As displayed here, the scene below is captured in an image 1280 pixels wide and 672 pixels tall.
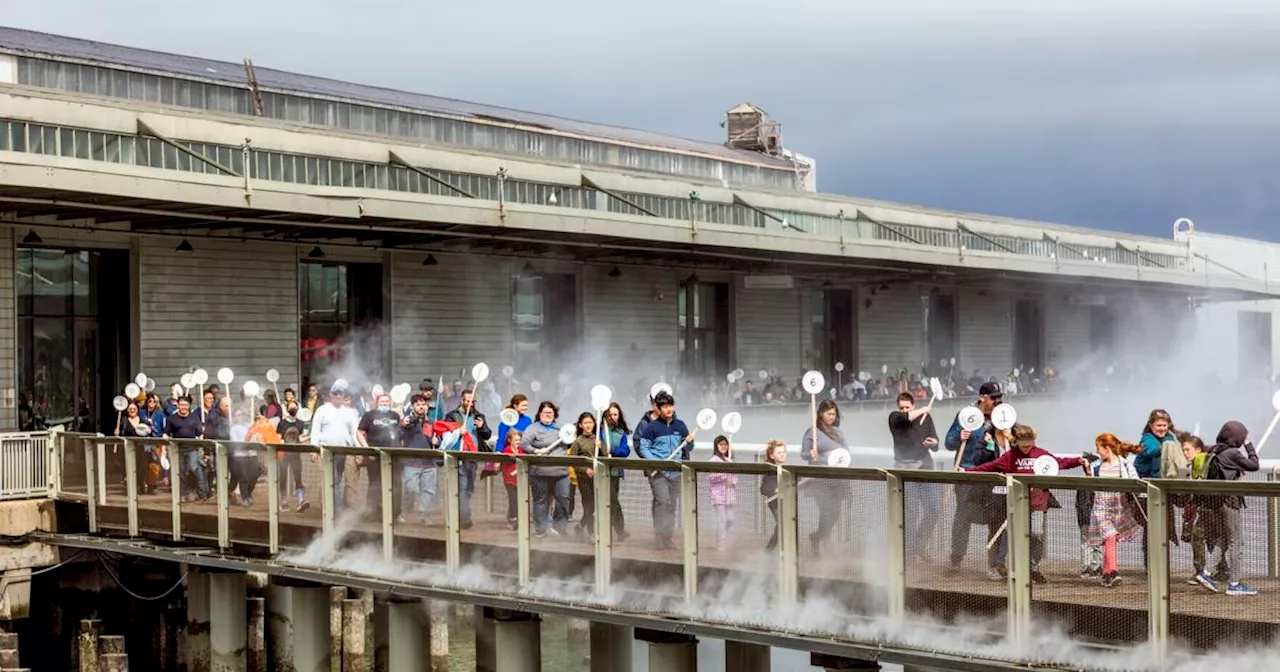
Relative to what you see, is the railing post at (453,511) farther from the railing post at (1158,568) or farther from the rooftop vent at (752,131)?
the rooftop vent at (752,131)

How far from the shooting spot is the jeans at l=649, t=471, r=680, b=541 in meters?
13.8

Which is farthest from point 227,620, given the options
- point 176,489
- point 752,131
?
point 752,131

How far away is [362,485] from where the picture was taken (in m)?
16.9

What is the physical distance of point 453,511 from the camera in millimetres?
15812

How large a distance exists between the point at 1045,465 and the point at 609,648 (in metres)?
5.86

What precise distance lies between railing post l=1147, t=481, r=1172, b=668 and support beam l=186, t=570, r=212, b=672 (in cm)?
1357

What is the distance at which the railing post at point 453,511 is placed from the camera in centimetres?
1581

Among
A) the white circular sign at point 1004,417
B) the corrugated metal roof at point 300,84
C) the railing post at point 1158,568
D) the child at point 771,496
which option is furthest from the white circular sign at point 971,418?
the corrugated metal roof at point 300,84

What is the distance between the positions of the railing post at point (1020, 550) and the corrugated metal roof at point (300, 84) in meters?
27.6

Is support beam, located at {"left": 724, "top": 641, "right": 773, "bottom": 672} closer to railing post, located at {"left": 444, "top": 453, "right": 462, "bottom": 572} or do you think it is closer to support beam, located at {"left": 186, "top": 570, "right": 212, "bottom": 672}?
railing post, located at {"left": 444, "top": 453, "right": 462, "bottom": 572}

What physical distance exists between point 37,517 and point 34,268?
6.95 m

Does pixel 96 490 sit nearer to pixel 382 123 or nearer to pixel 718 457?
pixel 718 457

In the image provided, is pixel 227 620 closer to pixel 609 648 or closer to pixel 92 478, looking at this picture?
pixel 92 478

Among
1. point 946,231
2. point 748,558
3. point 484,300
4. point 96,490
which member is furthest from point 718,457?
point 946,231
